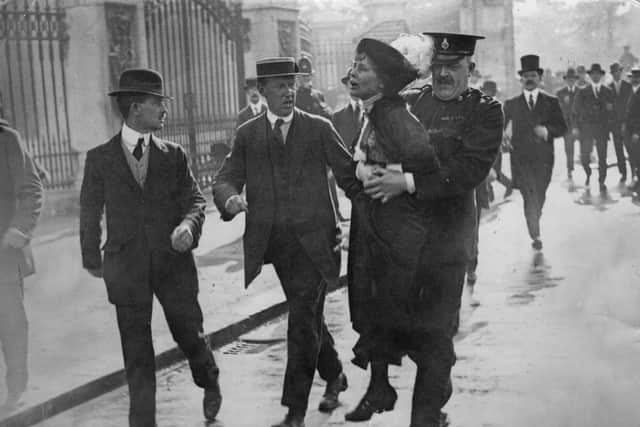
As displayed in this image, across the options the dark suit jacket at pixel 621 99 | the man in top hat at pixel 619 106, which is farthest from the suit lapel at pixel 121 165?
the dark suit jacket at pixel 621 99

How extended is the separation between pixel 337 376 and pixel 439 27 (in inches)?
240

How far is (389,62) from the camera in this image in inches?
182

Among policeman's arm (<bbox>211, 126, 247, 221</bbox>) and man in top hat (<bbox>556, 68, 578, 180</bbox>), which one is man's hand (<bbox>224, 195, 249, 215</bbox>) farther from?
man in top hat (<bbox>556, 68, 578, 180</bbox>)

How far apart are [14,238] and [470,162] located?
2564 millimetres

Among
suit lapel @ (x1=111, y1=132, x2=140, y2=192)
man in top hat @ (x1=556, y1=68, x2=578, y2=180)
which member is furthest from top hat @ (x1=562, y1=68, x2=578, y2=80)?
suit lapel @ (x1=111, y1=132, x2=140, y2=192)

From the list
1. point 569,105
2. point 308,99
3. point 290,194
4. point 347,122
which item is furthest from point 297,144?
point 569,105

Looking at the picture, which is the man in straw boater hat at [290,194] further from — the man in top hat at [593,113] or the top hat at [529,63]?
the man in top hat at [593,113]

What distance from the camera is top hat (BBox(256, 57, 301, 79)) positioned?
5.18 metres

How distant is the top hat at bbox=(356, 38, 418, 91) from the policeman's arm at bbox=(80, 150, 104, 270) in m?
1.40

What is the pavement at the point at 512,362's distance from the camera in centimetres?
531

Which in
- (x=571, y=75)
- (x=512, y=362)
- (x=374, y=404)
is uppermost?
(x=571, y=75)

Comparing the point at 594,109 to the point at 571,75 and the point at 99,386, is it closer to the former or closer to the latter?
the point at 571,75

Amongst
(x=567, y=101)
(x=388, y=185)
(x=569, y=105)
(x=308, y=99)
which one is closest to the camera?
(x=388, y=185)

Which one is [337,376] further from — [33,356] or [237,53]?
[237,53]
